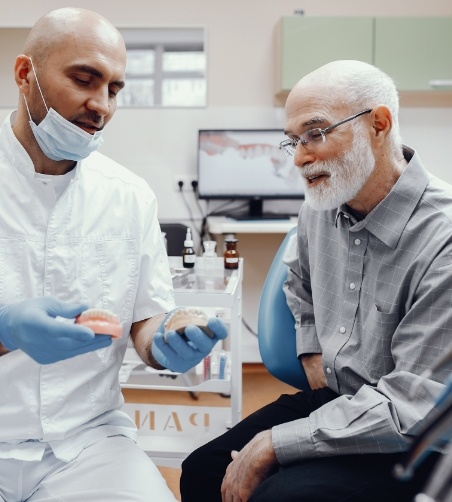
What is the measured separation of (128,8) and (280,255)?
2.55 m

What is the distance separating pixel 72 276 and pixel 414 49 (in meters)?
2.77

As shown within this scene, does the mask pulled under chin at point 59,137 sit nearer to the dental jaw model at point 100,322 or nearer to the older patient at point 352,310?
the dental jaw model at point 100,322

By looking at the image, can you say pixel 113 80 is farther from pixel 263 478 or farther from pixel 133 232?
pixel 263 478

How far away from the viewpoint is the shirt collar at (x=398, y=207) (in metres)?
1.23

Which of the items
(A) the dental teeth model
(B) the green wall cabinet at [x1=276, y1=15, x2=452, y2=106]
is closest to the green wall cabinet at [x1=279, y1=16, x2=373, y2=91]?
(B) the green wall cabinet at [x1=276, y1=15, x2=452, y2=106]

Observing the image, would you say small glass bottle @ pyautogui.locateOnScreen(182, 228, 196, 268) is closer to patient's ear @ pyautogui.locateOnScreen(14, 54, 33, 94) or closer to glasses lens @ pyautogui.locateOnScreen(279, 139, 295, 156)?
glasses lens @ pyautogui.locateOnScreen(279, 139, 295, 156)

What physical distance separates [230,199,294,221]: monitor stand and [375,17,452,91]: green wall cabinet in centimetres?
101

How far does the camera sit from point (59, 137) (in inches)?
48.1

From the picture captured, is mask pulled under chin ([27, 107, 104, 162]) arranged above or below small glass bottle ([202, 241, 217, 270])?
above

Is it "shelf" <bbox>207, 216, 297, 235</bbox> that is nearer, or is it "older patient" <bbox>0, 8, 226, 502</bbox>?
"older patient" <bbox>0, 8, 226, 502</bbox>

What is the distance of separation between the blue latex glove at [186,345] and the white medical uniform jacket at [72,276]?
0.21 metres

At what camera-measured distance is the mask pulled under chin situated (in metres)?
1.22

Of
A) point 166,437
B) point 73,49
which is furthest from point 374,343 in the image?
point 166,437

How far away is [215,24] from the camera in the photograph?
11.6ft
